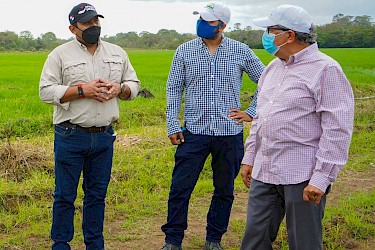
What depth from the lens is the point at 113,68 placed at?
12.8ft

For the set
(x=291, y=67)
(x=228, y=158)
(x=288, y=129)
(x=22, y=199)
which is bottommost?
(x=22, y=199)

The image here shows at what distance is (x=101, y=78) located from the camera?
151 inches

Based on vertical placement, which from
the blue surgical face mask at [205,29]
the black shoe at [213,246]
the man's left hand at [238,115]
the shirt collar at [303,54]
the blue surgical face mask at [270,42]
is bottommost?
the black shoe at [213,246]

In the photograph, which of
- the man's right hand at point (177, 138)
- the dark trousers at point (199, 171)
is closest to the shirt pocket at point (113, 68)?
the man's right hand at point (177, 138)

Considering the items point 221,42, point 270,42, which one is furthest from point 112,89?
point 270,42

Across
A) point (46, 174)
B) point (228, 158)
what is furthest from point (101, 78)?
point (46, 174)

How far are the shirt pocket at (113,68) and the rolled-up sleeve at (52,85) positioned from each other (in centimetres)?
31

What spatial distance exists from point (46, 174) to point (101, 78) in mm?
2604

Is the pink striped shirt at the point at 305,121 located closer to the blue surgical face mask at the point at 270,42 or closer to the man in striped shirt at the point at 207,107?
the blue surgical face mask at the point at 270,42

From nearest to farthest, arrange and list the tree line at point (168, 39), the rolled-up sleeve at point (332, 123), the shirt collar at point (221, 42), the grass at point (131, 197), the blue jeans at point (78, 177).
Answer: the rolled-up sleeve at point (332, 123) → the blue jeans at point (78, 177) → the shirt collar at point (221, 42) → the grass at point (131, 197) → the tree line at point (168, 39)

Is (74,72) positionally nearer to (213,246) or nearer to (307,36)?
(307,36)

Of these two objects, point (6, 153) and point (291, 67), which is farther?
point (6, 153)

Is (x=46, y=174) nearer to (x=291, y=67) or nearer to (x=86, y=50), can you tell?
(x=86, y=50)

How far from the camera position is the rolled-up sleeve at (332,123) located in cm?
298
